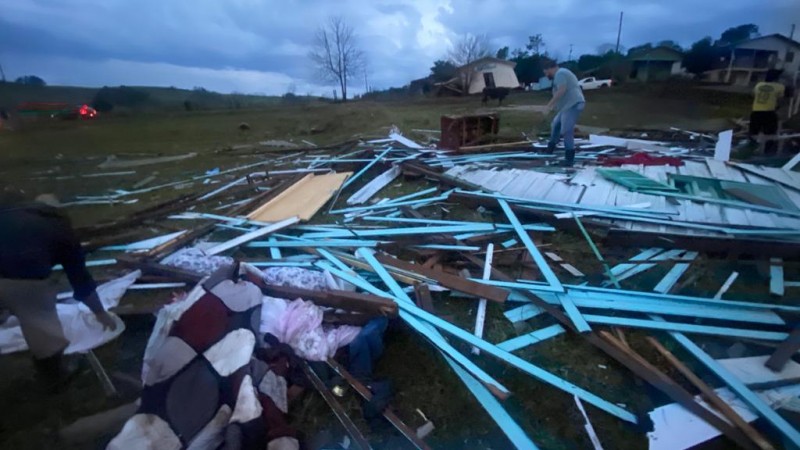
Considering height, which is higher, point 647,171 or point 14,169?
point 14,169

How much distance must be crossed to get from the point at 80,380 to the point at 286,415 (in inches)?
66.4

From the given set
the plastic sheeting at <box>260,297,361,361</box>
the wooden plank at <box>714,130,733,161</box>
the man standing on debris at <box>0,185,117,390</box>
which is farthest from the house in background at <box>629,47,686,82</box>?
the man standing on debris at <box>0,185,117,390</box>

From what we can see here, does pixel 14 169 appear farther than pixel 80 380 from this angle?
No

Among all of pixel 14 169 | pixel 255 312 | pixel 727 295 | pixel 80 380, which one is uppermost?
pixel 14 169

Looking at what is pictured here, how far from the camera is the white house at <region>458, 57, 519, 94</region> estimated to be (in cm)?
1971

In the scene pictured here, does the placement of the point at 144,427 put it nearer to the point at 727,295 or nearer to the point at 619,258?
the point at 619,258

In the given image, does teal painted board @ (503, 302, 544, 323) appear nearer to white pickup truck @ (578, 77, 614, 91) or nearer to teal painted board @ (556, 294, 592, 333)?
teal painted board @ (556, 294, 592, 333)

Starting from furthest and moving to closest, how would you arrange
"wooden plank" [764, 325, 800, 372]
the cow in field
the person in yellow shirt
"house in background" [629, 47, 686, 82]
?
the cow in field
the person in yellow shirt
"house in background" [629, 47, 686, 82]
"wooden plank" [764, 325, 800, 372]

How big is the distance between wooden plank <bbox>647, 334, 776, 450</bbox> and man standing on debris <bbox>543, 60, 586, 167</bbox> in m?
4.81

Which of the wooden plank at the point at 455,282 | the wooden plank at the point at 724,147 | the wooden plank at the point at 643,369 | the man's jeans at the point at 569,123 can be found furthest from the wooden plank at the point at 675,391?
the wooden plank at the point at 724,147

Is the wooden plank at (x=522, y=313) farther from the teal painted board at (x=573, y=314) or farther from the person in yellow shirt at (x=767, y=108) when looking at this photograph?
the person in yellow shirt at (x=767, y=108)

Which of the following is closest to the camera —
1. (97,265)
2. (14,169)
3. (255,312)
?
(14,169)

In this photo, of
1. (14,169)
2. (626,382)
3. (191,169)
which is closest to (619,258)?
(626,382)

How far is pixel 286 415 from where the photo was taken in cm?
237
